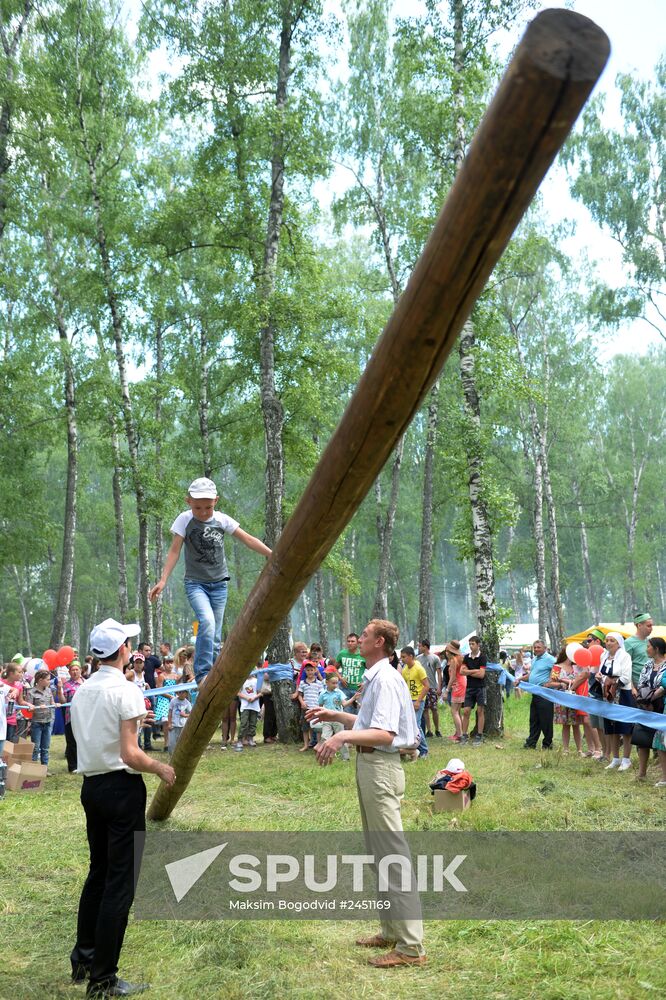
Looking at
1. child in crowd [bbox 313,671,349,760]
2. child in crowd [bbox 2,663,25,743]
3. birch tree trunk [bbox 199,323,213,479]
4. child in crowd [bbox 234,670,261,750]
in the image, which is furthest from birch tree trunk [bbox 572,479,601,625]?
child in crowd [bbox 2,663,25,743]

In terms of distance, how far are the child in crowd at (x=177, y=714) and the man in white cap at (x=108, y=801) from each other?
7.83 metres

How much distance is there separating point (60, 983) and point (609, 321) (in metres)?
25.9

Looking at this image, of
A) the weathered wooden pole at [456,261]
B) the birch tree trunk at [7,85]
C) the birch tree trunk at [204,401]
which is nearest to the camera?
the weathered wooden pole at [456,261]

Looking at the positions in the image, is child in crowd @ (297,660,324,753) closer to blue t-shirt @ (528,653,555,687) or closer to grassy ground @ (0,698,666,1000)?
blue t-shirt @ (528,653,555,687)

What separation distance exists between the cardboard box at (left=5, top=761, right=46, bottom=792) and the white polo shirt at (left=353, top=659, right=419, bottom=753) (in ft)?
22.4

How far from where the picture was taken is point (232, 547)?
44.1 m

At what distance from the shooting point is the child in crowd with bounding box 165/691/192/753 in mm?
11867

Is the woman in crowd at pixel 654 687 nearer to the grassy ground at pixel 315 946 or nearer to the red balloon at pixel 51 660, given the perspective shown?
the grassy ground at pixel 315 946

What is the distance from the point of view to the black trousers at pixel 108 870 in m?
3.85

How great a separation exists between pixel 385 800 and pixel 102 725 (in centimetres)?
148

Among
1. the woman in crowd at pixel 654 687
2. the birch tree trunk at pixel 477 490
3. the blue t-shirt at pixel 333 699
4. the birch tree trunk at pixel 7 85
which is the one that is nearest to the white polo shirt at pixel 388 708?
the woman in crowd at pixel 654 687

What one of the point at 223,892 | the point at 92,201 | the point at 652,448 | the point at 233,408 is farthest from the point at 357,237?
the point at 223,892

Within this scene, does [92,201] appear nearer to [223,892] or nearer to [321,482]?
[223,892]

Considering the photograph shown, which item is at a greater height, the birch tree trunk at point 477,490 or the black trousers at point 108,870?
the birch tree trunk at point 477,490
